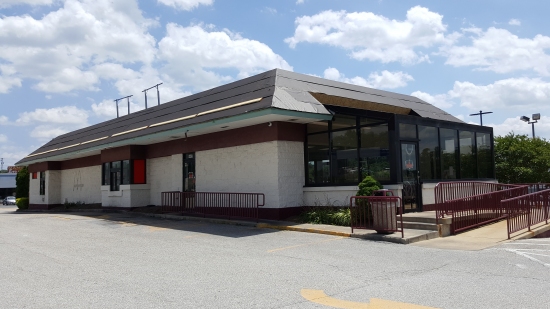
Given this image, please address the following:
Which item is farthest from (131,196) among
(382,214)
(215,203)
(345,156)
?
(382,214)

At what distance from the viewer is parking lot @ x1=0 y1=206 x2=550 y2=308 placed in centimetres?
655

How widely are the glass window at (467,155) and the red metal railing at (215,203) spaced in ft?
26.0

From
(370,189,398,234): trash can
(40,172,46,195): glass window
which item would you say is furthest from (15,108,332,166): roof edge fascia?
(40,172,46,195): glass window

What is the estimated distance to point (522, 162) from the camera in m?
24.7

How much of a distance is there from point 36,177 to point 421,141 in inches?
1156

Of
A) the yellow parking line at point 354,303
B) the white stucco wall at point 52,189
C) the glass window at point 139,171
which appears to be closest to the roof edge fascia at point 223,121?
the glass window at point 139,171

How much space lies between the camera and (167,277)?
26.6 feet

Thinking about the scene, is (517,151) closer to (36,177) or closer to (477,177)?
(477,177)

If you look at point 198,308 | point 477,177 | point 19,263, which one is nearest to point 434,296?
point 198,308

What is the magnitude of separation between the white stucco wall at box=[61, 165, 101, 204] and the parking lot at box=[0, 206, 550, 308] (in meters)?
16.1

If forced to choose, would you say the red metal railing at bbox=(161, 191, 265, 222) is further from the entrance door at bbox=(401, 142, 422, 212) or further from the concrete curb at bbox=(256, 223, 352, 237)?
the entrance door at bbox=(401, 142, 422, 212)

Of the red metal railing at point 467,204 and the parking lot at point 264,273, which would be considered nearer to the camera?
the parking lot at point 264,273

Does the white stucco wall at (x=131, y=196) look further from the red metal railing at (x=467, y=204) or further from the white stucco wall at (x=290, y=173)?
the red metal railing at (x=467, y=204)

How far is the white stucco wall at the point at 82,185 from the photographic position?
29188 mm
